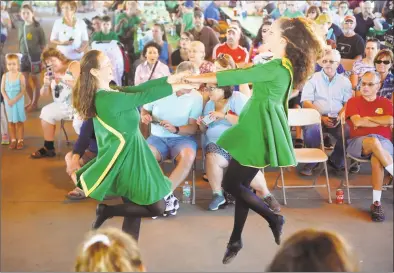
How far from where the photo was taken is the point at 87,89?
3.44 m

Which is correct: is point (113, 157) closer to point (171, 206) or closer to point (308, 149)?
point (171, 206)

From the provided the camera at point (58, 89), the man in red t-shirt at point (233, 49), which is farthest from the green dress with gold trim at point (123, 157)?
the man in red t-shirt at point (233, 49)

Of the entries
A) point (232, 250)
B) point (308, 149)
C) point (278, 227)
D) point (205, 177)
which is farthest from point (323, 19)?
point (232, 250)

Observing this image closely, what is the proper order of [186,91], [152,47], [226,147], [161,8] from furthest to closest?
[161,8] → [152,47] → [186,91] → [226,147]

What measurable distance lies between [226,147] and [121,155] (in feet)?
2.08

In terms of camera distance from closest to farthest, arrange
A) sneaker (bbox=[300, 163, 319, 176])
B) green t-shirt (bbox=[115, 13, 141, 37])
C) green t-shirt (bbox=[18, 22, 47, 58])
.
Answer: sneaker (bbox=[300, 163, 319, 176])
green t-shirt (bbox=[18, 22, 47, 58])
green t-shirt (bbox=[115, 13, 141, 37])

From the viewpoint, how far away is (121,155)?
11.4 ft

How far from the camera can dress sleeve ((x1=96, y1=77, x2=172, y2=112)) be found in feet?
10.9

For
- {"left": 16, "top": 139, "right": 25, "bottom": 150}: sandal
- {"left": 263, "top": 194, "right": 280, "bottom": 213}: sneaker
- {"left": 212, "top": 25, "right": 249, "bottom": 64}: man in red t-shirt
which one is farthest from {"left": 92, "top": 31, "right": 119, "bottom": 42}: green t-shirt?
{"left": 263, "top": 194, "right": 280, "bottom": 213}: sneaker

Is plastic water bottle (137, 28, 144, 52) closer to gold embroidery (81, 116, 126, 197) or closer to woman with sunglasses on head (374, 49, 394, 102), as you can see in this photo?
woman with sunglasses on head (374, 49, 394, 102)

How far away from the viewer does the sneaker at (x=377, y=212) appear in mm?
4438

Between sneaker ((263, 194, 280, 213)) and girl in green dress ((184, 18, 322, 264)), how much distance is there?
702 mm

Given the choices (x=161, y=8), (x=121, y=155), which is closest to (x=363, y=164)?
(x=121, y=155)

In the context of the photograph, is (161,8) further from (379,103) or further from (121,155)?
(121,155)
